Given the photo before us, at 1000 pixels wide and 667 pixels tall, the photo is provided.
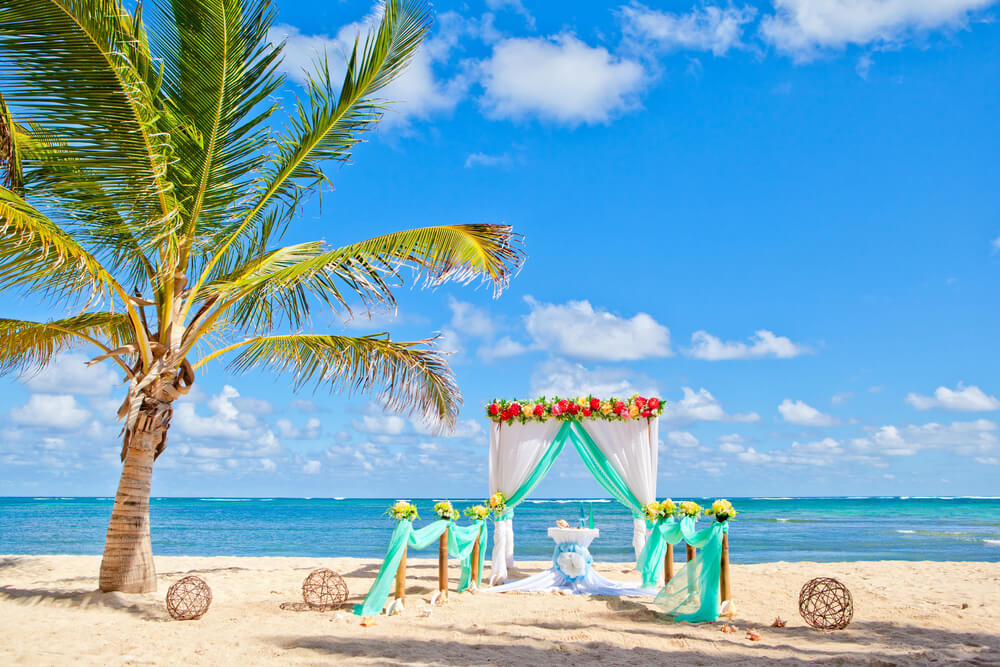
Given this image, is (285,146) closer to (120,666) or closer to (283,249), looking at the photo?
(283,249)

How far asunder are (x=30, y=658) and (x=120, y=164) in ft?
13.9

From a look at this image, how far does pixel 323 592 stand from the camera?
7.54 meters

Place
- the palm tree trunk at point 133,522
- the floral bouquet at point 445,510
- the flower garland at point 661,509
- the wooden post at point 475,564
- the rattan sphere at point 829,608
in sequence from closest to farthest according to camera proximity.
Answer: the rattan sphere at point 829,608
the palm tree trunk at point 133,522
the floral bouquet at point 445,510
the flower garland at point 661,509
the wooden post at point 475,564

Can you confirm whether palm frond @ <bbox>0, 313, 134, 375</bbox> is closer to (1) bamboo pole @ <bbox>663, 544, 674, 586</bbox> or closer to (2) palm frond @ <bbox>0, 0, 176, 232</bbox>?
(2) palm frond @ <bbox>0, 0, 176, 232</bbox>

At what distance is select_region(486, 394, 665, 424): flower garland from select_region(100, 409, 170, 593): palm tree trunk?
430cm

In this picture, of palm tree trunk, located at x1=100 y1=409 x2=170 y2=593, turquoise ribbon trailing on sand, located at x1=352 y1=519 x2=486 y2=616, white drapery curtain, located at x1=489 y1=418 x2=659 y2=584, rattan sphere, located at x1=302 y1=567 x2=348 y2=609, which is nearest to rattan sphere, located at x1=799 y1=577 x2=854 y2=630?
white drapery curtain, located at x1=489 y1=418 x2=659 y2=584

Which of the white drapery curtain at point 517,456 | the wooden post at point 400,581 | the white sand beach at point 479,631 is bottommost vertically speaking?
Result: the white sand beach at point 479,631

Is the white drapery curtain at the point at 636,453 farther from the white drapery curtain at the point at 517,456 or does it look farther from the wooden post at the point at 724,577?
the wooden post at the point at 724,577

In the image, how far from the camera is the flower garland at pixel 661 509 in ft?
27.9

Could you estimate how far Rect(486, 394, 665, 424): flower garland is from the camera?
9406 millimetres

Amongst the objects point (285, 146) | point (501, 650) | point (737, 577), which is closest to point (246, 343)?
point (285, 146)

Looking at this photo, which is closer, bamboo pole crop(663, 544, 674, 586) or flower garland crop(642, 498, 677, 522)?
flower garland crop(642, 498, 677, 522)

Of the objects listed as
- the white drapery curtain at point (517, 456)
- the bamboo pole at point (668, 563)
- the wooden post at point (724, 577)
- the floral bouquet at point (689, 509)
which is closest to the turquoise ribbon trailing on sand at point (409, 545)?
the white drapery curtain at point (517, 456)

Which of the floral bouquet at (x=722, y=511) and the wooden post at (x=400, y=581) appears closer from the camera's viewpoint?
the floral bouquet at (x=722, y=511)
